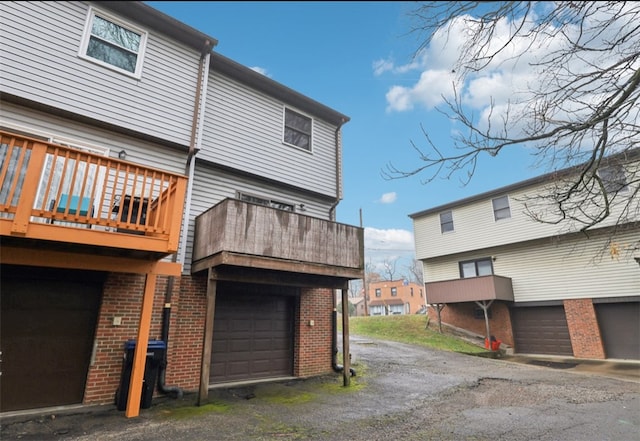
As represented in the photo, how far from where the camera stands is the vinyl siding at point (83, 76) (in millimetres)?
6430

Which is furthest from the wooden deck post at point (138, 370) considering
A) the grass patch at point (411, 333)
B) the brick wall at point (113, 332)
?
the grass patch at point (411, 333)

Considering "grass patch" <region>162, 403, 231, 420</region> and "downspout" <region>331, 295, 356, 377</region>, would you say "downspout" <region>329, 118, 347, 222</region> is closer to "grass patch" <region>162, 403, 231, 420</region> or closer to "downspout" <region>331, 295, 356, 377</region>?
"downspout" <region>331, 295, 356, 377</region>

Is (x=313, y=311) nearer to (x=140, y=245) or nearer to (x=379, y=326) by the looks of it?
(x=140, y=245)

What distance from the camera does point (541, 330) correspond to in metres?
15.7

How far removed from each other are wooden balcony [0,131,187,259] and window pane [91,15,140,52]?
296cm

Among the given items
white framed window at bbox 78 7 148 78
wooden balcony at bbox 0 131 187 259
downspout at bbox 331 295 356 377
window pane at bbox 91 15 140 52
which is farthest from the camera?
downspout at bbox 331 295 356 377

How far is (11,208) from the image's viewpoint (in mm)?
4750

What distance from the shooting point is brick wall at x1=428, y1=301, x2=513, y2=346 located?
16.7 m

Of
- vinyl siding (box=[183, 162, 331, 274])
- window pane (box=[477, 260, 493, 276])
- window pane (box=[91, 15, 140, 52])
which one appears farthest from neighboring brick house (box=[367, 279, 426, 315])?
window pane (box=[91, 15, 140, 52])

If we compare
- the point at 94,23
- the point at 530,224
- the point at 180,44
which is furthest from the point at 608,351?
the point at 94,23

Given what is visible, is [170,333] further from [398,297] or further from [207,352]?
[398,297]

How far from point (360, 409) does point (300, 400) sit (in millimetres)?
1256

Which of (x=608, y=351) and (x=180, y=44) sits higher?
(x=180, y=44)

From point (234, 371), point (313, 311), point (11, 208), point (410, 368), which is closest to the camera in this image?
point (11, 208)
